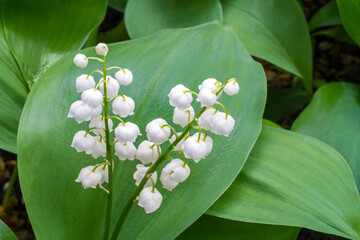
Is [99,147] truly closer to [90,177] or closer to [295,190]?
[90,177]

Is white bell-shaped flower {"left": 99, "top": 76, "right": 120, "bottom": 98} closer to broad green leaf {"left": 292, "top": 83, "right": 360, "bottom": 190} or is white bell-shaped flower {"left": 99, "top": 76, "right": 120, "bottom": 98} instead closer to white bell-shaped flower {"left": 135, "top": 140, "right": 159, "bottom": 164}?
white bell-shaped flower {"left": 135, "top": 140, "right": 159, "bottom": 164}

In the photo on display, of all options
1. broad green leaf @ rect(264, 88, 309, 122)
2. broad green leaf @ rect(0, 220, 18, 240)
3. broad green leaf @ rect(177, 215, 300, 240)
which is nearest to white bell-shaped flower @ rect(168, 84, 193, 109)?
broad green leaf @ rect(177, 215, 300, 240)

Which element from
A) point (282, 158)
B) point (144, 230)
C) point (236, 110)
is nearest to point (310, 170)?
point (282, 158)

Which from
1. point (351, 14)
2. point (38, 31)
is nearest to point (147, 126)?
point (38, 31)

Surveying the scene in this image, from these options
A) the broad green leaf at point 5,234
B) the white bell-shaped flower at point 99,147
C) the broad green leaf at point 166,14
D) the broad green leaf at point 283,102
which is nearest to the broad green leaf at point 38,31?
the broad green leaf at point 166,14

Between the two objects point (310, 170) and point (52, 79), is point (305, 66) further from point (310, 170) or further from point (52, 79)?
point (52, 79)
